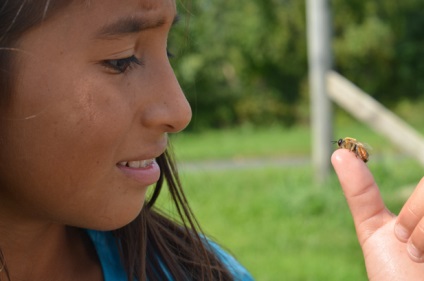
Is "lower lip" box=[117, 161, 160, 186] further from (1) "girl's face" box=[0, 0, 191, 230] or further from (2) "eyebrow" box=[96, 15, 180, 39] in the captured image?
(2) "eyebrow" box=[96, 15, 180, 39]

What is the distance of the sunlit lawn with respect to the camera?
4762 millimetres

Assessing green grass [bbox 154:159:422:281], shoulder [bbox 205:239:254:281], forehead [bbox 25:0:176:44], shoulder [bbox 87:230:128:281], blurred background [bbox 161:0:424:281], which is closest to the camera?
forehead [bbox 25:0:176:44]

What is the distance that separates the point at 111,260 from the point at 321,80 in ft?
15.6

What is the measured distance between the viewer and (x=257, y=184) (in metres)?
7.42

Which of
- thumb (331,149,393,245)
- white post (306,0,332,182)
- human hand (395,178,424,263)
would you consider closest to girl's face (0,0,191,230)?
thumb (331,149,393,245)

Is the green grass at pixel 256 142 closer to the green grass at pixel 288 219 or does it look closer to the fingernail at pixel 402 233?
the green grass at pixel 288 219

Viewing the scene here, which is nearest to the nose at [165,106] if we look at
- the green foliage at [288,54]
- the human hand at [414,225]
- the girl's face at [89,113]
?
the girl's face at [89,113]

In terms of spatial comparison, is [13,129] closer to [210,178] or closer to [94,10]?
[94,10]

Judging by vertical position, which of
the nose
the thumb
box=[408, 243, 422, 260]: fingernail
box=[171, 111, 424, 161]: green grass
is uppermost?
the nose

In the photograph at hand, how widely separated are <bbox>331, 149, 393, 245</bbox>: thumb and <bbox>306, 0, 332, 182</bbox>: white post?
476 cm

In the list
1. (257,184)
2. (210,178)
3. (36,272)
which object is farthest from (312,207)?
(36,272)

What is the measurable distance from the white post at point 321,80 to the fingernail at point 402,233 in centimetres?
484

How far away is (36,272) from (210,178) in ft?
20.6

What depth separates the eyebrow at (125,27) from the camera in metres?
1.45
